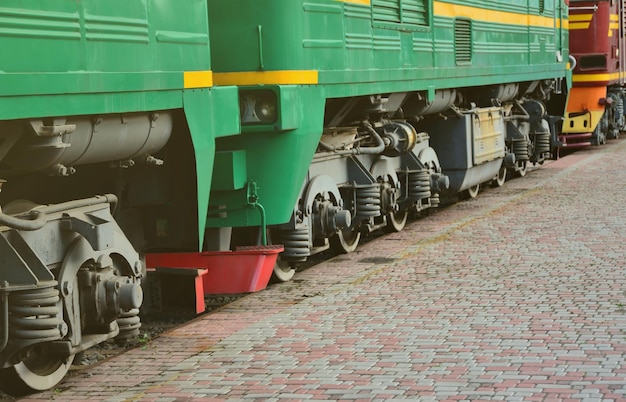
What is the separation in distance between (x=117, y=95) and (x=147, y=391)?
163 cm

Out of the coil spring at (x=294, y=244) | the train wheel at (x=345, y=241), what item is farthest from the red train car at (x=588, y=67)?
the coil spring at (x=294, y=244)

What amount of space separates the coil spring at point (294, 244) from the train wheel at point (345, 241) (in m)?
1.48

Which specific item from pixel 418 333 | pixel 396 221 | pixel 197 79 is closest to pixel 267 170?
pixel 197 79

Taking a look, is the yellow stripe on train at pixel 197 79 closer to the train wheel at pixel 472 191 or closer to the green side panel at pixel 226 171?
the green side panel at pixel 226 171

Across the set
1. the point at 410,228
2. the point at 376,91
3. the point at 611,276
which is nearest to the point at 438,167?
the point at 410,228

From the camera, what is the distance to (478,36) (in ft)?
50.5

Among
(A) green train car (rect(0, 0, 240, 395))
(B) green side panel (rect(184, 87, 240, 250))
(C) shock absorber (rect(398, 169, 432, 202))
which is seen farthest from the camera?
(C) shock absorber (rect(398, 169, 432, 202))

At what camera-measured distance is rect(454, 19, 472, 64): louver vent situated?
14.5m

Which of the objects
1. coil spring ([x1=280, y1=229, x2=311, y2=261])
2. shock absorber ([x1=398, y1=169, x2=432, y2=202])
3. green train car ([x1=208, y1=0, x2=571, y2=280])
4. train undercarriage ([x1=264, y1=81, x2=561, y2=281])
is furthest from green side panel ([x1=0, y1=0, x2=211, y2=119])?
shock absorber ([x1=398, y1=169, x2=432, y2=202])

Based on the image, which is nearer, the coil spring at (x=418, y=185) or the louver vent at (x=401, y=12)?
the louver vent at (x=401, y=12)

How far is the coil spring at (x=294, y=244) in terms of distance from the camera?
10.2m

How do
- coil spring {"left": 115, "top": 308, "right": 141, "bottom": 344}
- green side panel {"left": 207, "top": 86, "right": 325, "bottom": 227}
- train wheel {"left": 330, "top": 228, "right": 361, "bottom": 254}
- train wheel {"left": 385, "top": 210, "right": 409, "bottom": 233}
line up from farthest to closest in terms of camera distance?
train wheel {"left": 385, "top": 210, "right": 409, "bottom": 233} → train wheel {"left": 330, "top": 228, "right": 361, "bottom": 254} → green side panel {"left": 207, "top": 86, "right": 325, "bottom": 227} → coil spring {"left": 115, "top": 308, "right": 141, "bottom": 344}

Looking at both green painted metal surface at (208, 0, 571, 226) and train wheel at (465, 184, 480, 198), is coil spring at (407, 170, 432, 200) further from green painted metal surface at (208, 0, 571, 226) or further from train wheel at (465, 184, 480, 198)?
train wheel at (465, 184, 480, 198)

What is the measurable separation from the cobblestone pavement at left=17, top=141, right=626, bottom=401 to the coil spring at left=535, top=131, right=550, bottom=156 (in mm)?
7666
